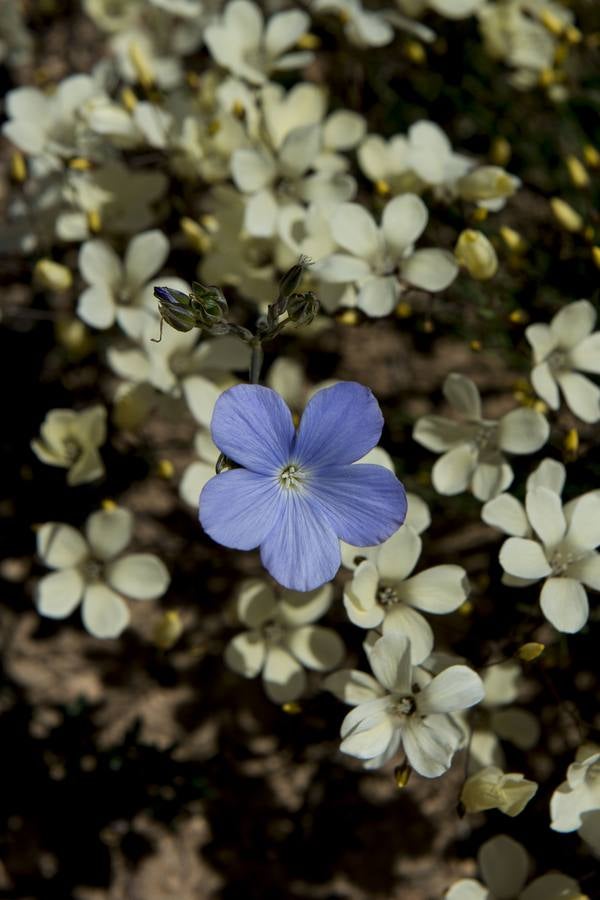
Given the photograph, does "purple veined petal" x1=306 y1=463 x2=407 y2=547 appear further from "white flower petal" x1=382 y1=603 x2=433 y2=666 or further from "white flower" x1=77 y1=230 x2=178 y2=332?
"white flower" x1=77 y1=230 x2=178 y2=332

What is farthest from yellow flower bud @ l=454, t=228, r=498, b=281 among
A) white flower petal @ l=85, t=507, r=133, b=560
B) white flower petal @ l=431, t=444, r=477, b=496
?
white flower petal @ l=85, t=507, r=133, b=560

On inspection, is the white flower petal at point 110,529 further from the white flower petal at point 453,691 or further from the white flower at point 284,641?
the white flower petal at point 453,691

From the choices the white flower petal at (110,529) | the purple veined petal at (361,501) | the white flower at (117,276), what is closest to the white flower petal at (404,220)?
the white flower at (117,276)

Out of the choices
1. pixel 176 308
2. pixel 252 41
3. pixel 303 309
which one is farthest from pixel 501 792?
pixel 252 41

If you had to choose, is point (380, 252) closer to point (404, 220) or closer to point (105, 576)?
point (404, 220)

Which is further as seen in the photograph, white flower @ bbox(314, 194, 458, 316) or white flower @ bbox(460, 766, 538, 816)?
white flower @ bbox(314, 194, 458, 316)

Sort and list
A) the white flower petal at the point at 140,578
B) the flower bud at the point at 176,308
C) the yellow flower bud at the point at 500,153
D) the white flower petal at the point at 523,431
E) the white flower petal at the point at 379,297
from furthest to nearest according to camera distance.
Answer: the yellow flower bud at the point at 500,153 → the white flower petal at the point at 140,578 → the white flower petal at the point at 379,297 → the white flower petal at the point at 523,431 → the flower bud at the point at 176,308
